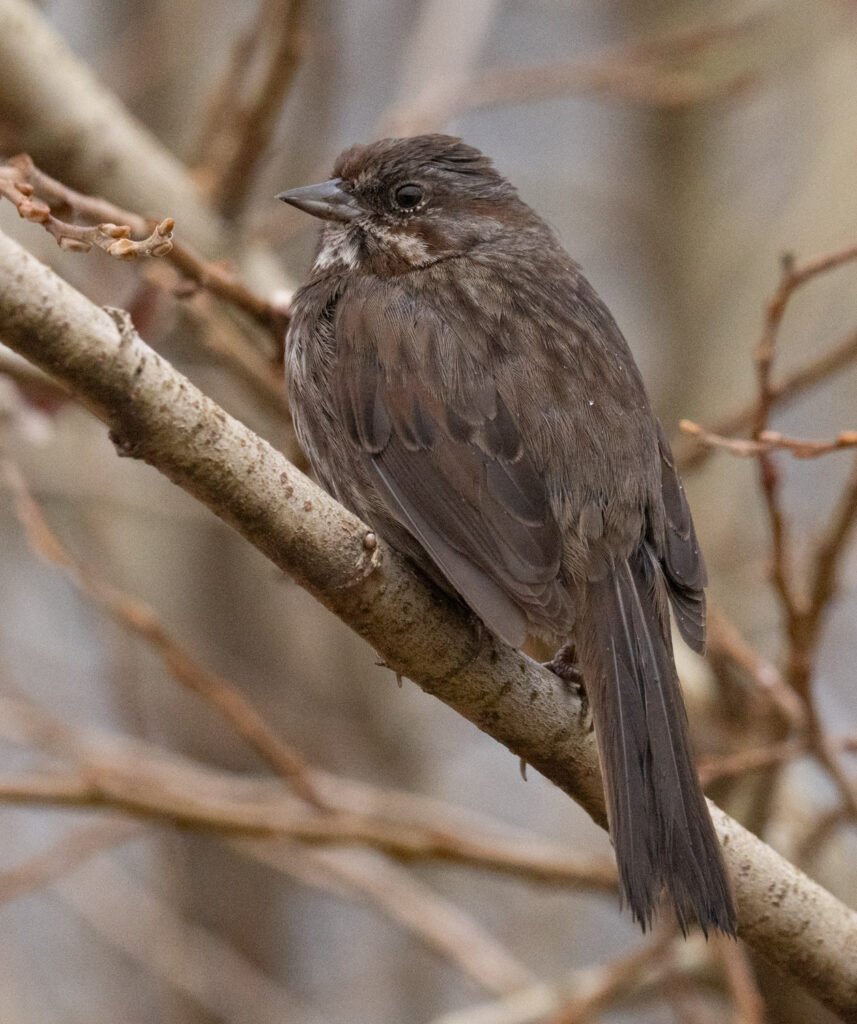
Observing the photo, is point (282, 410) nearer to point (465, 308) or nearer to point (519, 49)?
→ point (465, 308)

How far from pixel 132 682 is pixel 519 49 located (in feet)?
19.0

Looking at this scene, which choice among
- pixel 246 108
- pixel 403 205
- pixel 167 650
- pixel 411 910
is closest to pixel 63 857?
pixel 167 650

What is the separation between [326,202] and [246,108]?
407 millimetres

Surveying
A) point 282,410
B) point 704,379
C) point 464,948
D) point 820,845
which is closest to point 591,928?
point 704,379

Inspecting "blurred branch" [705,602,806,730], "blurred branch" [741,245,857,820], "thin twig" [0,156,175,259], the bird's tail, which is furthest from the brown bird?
"thin twig" [0,156,175,259]

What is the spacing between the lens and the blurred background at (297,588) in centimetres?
379

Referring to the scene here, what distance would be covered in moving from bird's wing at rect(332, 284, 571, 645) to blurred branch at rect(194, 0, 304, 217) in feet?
2.53

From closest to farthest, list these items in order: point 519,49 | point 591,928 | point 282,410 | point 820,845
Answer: point 820,845, point 282,410, point 591,928, point 519,49

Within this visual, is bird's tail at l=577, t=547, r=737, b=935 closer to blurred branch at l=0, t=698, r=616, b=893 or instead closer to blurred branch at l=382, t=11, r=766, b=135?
blurred branch at l=0, t=698, r=616, b=893

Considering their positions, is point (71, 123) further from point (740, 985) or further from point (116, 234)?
point (740, 985)

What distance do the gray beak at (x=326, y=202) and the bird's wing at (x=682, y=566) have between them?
3.58ft

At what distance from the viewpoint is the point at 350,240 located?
3.53 metres

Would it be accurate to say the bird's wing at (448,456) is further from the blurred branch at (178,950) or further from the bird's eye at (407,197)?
the blurred branch at (178,950)

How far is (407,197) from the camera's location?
3.60 meters
